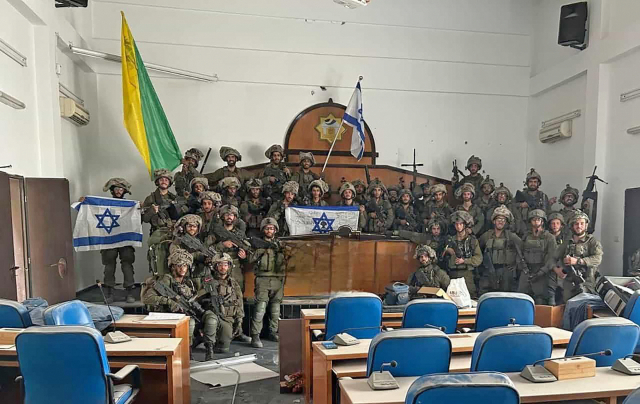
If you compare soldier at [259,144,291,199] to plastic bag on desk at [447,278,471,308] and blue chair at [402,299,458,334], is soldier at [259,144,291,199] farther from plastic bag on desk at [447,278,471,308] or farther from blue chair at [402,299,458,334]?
blue chair at [402,299,458,334]

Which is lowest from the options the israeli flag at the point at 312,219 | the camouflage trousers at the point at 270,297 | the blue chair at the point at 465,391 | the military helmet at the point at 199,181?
the camouflage trousers at the point at 270,297

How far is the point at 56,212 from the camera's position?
4.66 metres

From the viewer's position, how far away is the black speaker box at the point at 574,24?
21.1 feet

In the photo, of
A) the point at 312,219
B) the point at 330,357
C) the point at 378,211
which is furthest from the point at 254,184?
the point at 330,357

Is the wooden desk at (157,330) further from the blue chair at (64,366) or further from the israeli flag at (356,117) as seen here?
the israeli flag at (356,117)

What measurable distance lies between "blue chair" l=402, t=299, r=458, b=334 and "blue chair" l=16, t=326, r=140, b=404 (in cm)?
190

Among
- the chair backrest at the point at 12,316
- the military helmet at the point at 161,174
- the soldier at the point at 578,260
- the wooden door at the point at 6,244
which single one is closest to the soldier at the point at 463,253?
Result: the soldier at the point at 578,260

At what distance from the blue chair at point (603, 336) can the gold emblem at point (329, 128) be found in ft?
18.2

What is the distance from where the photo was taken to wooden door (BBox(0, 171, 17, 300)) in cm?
372

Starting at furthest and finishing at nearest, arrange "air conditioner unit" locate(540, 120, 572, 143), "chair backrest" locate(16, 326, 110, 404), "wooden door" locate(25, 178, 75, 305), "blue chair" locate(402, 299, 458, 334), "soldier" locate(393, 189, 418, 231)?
"air conditioner unit" locate(540, 120, 572, 143)
"soldier" locate(393, 189, 418, 231)
"wooden door" locate(25, 178, 75, 305)
"blue chair" locate(402, 299, 458, 334)
"chair backrest" locate(16, 326, 110, 404)

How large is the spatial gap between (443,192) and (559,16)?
3849 millimetres

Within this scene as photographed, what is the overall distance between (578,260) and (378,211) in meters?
2.61

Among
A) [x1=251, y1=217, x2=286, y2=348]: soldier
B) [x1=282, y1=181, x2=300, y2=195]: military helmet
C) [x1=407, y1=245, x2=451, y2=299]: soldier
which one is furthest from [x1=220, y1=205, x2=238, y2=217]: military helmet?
[x1=407, y1=245, x2=451, y2=299]: soldier

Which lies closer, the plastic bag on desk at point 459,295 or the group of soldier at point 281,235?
the plastic bag on desk at point 459,295
